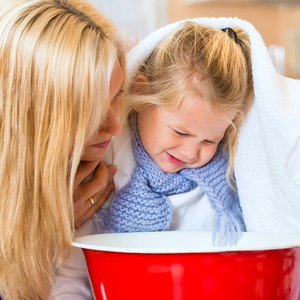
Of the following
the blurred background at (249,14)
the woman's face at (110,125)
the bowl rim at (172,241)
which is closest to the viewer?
the bowl rim at (172,241)

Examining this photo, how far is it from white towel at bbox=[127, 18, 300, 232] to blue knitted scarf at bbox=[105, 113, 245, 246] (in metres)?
0.04

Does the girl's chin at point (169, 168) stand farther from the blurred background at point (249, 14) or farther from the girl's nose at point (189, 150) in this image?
the blurred background at point (249, 14)

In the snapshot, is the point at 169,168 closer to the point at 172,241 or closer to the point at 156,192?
the point at 156,192

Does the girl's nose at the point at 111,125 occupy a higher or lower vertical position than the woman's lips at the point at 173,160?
higher

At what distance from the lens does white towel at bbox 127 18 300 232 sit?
32.3 inches

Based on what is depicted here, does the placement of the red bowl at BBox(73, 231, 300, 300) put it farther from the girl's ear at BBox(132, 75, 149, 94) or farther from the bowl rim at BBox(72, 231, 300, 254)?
the girl's ear at BBox(132, 75, 149, 94)

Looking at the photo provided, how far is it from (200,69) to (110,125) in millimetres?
193

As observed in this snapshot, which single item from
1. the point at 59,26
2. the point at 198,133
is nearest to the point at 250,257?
the point at 198,133

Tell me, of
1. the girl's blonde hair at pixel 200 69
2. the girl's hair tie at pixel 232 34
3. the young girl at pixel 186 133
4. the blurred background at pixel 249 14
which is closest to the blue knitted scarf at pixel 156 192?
the young girl at pixel 186 133

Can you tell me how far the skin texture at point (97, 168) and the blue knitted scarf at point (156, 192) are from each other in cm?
4

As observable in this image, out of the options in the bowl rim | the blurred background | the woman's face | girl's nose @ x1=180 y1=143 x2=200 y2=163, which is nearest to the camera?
the bowl rim

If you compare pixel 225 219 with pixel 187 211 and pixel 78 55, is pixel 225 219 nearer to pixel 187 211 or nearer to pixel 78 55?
pixel 187 211

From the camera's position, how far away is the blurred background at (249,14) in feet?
8.00

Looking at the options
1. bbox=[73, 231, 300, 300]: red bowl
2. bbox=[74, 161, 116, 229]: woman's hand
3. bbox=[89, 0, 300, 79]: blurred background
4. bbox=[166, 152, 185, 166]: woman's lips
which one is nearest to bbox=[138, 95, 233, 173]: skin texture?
bbox=[166, 152, 185, 166]: woman's lips
